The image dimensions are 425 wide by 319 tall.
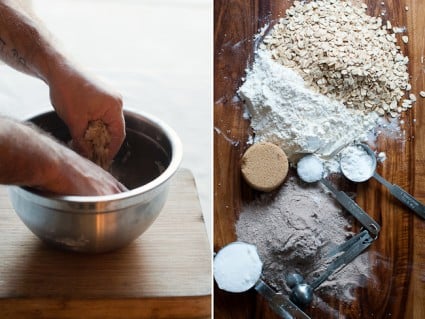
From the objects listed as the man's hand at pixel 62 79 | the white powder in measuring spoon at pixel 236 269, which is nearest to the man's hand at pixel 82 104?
the man's hand at pixel 62 79

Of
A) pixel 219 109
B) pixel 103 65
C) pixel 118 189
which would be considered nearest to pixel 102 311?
pixel 118 189

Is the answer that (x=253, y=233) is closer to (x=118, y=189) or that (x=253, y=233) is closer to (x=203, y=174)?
(x=203, y=174)

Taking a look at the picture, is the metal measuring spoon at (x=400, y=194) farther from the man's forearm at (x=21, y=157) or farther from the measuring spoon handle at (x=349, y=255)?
the man's forearm at (x=21, y=157)

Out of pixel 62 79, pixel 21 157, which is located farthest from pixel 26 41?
pixel 21 157

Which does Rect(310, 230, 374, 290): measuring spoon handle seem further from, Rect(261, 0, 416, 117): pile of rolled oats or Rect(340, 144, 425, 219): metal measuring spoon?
Rect(261, 0, 416, 117): pile of rolled oats

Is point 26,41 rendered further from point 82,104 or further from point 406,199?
point 406,199

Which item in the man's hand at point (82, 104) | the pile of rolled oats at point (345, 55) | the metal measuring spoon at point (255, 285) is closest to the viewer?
the man's hand at point (82, 104)

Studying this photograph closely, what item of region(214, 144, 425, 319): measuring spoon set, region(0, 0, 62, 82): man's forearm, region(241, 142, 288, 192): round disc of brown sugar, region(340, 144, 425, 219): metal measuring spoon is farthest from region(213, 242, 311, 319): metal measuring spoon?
region(0, 0, 62, 82): man's forearm
